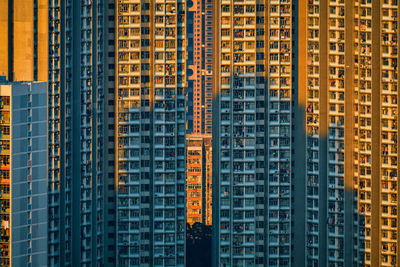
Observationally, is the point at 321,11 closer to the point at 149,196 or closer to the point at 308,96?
the point at 308,96

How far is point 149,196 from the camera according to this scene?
16575 cm

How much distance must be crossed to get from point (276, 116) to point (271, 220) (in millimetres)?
13943

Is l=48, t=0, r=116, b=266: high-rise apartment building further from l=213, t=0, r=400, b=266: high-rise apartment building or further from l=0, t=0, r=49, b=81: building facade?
l=213, t=0, r=400, b=266: high-rise apartment building

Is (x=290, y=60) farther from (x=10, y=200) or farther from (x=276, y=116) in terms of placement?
(x=10, y=200)

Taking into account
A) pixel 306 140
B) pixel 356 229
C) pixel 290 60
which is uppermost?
pixel 290 60

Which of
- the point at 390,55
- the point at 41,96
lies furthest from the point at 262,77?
the point at 41,96

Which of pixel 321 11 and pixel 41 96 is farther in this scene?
pixel 321 11

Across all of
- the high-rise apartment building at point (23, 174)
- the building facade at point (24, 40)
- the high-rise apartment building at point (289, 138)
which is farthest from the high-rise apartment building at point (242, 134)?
the high-rise apartment building at point (23, 174)

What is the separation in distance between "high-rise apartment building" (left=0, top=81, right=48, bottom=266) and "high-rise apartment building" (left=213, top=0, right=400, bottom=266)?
41980 mm

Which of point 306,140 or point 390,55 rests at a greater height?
point 390,55

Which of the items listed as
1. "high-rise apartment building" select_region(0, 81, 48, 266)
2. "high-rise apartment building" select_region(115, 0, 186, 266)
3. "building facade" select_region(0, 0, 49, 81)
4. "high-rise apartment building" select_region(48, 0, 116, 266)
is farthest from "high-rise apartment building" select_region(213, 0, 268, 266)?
"high-rise apartment building" select_region(0, 81, 48, 266)

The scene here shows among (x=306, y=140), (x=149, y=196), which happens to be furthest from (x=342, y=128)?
(x=149, y=196)

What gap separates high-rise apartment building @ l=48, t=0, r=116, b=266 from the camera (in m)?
156

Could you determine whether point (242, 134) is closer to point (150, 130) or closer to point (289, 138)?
point (289, 138)
